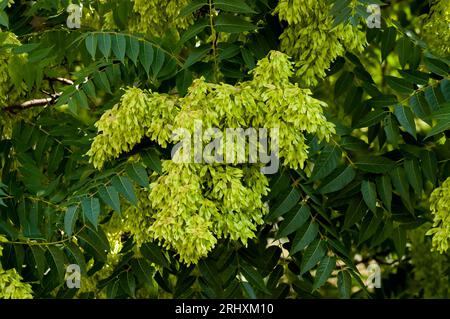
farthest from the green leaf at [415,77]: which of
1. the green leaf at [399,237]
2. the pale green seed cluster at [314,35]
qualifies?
the green leaf at [399,237]

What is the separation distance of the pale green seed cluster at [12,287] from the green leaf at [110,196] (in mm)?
429

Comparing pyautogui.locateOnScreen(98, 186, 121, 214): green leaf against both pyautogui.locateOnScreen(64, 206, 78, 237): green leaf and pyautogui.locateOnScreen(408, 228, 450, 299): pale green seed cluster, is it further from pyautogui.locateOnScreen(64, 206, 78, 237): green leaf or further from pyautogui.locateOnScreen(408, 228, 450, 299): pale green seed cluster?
pyautogui.locateOnScreen(408, 228, 450, 299): pale green seed cluster

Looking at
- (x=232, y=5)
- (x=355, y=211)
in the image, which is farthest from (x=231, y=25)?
(x=355, y=211)

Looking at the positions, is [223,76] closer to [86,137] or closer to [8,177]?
[86,137]

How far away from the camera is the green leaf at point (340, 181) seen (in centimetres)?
368

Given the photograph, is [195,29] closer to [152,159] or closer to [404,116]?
[152,159]

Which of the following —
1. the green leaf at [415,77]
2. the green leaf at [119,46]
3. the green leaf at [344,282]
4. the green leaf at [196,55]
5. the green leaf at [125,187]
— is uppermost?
the green leaf at [119,46]

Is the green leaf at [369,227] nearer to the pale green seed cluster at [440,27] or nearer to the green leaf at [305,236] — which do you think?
the green leaf at [305,236]

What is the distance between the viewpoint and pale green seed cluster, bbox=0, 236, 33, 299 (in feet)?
11.0

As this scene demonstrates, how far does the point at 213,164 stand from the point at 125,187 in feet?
1.18

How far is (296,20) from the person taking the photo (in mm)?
3529

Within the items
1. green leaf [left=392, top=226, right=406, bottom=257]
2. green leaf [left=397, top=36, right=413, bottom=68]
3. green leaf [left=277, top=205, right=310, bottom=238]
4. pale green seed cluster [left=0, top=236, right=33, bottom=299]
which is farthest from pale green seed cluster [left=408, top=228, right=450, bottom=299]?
pale green seed cluster [left=0, top=236, right=33, bottom=299]

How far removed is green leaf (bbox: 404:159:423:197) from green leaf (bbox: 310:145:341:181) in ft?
0.96

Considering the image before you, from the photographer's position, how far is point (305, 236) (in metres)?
3.65
